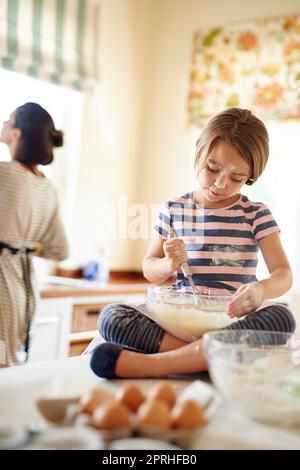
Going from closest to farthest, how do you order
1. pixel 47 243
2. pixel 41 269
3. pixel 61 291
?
pixel 47 243 → pixel 61 291 → pixel 41 269

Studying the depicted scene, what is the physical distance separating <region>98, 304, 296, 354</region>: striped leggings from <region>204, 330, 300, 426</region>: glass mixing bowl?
100 millimetres

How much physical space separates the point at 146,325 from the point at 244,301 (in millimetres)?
152

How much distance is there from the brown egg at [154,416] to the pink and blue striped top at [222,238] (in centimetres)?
44

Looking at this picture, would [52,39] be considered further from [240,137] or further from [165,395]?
[165,395]

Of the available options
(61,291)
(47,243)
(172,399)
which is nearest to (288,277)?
(172,399)

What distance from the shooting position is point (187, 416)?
547 millimetres

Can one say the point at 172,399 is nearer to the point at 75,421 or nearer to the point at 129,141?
the point at 75,421

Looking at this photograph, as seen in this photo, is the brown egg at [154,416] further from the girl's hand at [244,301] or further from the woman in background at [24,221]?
the woman in background at [24,221]

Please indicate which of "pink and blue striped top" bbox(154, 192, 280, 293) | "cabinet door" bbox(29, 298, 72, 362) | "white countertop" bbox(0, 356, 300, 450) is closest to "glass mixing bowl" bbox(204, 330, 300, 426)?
"white countertop" bbox(0, 356, 300, 450)

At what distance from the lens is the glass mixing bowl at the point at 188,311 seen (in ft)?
2.73

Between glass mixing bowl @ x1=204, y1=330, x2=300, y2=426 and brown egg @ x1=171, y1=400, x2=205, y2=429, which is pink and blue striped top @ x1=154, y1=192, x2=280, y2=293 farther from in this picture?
brown egg @ x1=171, y1=400, x2=205, y2=429

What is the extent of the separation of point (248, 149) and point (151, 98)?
1742 mm

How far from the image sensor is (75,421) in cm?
56

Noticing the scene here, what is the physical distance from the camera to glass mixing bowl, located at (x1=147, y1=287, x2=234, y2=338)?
832mm
